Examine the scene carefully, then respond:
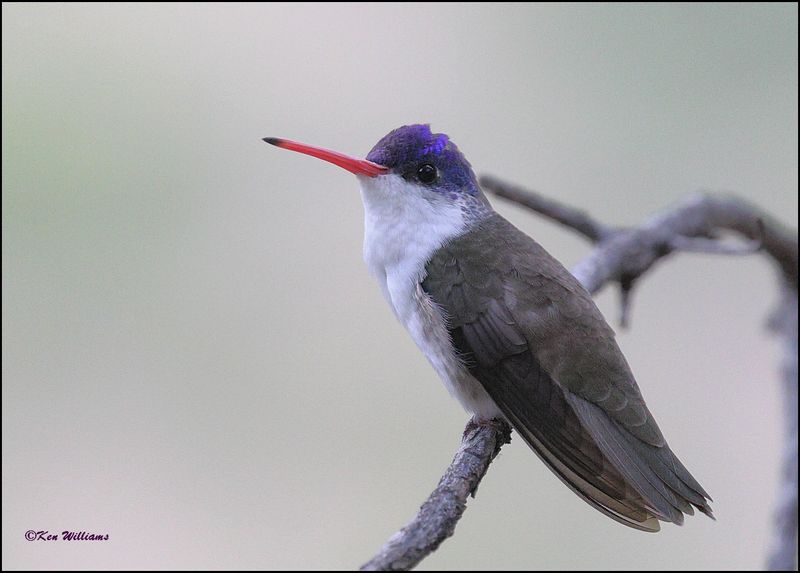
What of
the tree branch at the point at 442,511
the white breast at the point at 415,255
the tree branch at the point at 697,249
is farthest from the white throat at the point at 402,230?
the tree branch at the point at 442,511

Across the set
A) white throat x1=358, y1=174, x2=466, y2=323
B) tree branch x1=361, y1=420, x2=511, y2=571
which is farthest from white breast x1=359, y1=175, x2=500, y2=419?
tree branch x1=361, y1=420, x2=511, y2=571

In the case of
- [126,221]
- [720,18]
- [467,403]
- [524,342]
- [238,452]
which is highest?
[720,18]

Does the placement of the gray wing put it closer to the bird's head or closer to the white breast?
the white breast

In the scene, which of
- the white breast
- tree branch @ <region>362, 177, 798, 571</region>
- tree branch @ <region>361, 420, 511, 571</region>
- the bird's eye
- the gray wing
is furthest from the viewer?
tree branch @ <region>362, 177, 798, 571</region>

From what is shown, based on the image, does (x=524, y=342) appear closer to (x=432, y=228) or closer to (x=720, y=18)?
(x=432, y=228)

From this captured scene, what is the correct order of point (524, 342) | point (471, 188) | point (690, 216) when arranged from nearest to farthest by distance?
1. point (524, 342)
2. point (471, 188)
3. point (690, 216)

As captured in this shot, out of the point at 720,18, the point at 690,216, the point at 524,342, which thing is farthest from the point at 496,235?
the point at 720,18

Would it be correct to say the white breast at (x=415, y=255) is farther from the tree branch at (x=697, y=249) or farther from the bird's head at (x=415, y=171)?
the tree branch at (x=697, y=249)
